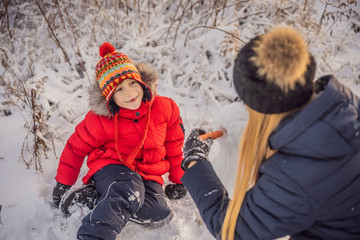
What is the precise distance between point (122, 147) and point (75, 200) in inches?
20.2

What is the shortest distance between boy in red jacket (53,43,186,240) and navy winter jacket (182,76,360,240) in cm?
85

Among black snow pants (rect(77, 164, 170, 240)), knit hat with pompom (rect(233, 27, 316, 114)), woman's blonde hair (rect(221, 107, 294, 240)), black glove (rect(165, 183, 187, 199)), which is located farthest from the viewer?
black glove (rect(165, 183, 187, 199))

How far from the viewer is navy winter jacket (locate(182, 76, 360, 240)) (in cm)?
94

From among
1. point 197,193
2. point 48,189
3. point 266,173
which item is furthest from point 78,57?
point 266,173

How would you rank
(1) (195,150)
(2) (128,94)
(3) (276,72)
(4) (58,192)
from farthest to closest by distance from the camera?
(4) (58,192)
(2) (128,94)
(1) (195,150)
(3) (276,72)

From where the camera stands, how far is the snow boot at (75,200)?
1922 millimetres

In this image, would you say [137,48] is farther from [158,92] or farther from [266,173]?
[266,173]

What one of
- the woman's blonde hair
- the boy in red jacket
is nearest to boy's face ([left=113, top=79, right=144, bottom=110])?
the boy in red jacket

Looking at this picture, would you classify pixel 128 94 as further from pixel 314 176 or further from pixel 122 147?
pixel 314 176

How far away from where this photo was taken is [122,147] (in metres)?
2.00

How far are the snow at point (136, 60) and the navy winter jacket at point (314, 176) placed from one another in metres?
0.55

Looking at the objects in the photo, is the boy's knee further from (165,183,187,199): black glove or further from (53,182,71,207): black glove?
(53,182,71,207): black glove

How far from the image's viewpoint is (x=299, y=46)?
92 centimetres

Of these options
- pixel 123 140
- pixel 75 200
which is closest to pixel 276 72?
pixel 123 140
